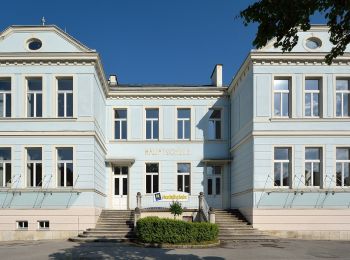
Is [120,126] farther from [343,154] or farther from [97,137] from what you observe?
[343,154]

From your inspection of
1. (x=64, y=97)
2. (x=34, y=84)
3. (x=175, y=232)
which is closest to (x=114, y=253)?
(x=175, y=232)

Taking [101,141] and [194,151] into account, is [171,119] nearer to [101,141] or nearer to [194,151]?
[194,151]

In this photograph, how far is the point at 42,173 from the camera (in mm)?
20047

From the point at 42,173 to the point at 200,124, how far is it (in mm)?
10084

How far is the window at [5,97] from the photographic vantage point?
818 inches

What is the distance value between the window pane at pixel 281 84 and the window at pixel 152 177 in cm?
891

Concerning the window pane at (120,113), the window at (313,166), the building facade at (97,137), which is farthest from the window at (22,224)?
the window at (313,166)

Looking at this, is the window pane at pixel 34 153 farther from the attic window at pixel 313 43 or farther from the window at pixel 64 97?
the attic window at pixel 313 43

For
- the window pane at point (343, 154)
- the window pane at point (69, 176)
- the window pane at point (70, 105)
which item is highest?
the window pane at point (70, 105)

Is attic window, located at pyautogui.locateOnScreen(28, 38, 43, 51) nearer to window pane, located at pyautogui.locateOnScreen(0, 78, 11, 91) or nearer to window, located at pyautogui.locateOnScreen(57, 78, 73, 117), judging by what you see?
window, located at pyautogui.locateOnScreen(57, 78, 73, 117)

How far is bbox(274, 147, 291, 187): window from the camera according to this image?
20031mm

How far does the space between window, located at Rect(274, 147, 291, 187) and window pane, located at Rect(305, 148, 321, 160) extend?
87 cm

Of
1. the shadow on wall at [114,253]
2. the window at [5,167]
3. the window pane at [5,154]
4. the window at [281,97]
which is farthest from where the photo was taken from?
the window at [281,97]

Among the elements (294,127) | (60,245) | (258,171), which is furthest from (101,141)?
(294,127)
